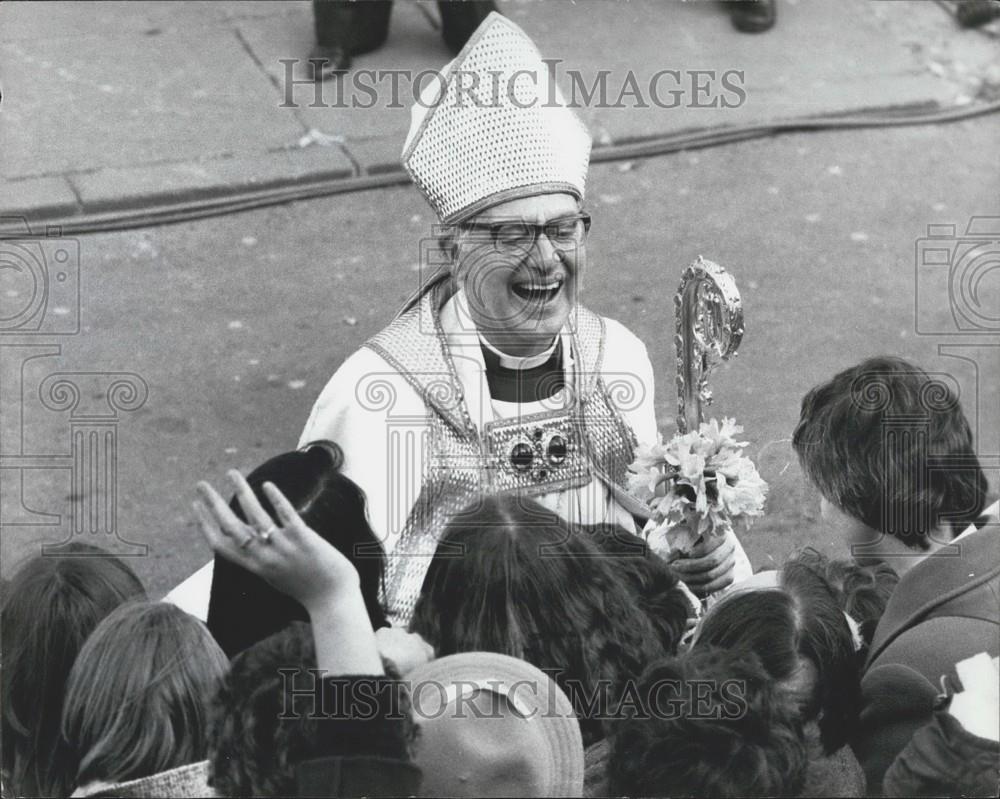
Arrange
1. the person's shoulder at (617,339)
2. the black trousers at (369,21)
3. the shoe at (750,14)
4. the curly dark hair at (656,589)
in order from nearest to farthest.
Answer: the curly dark hair at (656,589) < the person's shoulder at (617,339) < the black trousers at (369,21) < the shoe at (750,14)

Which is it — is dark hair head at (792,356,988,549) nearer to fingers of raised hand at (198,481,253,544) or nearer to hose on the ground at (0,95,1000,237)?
fingers of raised hand at (198,481,253,544)

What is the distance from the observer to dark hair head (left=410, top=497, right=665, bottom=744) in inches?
120

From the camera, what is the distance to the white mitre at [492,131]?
11.7 ft

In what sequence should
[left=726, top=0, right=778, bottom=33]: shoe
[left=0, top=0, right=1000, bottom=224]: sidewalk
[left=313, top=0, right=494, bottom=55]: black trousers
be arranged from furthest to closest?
[left=726, top=0, right=778, bottom=33]: shoe, [left=313, top=0, right=494, bottom=55]: black trousers, [left=0, top=0, right=1000, bottom=224]: sidewalk

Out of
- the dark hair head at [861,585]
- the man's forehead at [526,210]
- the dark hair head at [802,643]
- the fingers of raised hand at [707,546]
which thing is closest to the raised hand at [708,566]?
the fingers of raised hand at [707,546]

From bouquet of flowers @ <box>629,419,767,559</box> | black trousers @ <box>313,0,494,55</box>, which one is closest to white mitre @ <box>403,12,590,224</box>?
bouquet of flowers @ <box>629,419,767,559</box>

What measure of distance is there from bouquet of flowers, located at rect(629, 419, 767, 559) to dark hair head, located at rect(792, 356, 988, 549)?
15 cm

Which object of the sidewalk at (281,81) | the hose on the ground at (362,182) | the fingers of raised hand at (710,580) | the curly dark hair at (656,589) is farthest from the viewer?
the sidewalk at (281,81)

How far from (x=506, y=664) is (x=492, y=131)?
121 cm

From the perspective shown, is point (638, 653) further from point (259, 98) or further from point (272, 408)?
point (259, 98)

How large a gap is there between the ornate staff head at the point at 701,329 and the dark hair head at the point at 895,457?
0.83ft

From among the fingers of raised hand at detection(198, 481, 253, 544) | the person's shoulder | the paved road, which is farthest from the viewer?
the paved road

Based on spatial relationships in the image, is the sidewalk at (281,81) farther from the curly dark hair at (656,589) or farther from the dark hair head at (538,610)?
the dark hair head at (538,610)

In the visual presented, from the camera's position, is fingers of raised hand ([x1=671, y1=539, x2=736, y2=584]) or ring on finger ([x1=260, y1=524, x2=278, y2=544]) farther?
fingers of raised hand ([x1=671, y1=539, x2=736, y2=584])
